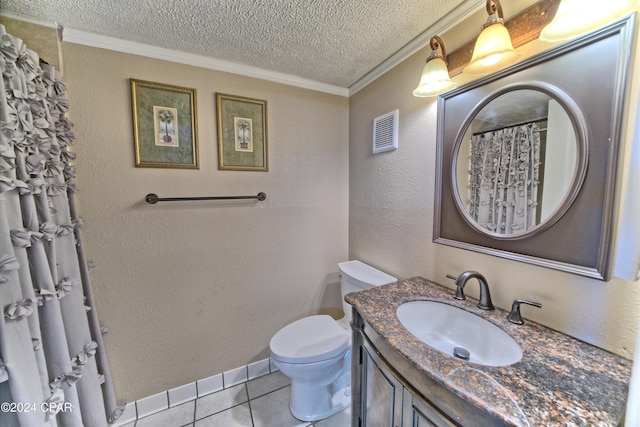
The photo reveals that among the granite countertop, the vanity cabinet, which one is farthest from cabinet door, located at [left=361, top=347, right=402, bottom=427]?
the granite countertop

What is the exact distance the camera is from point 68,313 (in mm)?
1039

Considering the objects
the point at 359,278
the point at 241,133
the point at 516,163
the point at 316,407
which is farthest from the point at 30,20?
the point at 316,407

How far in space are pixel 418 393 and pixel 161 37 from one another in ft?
6.33

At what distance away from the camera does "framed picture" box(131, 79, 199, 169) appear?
4.27ft

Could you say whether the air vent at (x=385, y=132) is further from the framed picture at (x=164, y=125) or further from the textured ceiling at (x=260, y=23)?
the framed picture at (x=164, y=125)

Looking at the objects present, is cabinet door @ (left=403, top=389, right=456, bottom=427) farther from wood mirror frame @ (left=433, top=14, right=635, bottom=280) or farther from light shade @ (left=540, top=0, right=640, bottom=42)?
light shade @ (left=540, top=0, right=640, bottom=42)

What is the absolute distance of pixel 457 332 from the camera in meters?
0.97

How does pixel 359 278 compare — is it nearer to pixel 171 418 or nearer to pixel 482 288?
pixel 482 288

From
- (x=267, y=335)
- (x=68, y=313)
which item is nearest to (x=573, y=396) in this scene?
(x=267, y=335)

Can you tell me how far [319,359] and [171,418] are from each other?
101cm

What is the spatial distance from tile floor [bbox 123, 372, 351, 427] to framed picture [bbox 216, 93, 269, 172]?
59.9 inches

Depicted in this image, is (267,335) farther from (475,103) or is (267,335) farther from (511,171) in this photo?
(475,103)

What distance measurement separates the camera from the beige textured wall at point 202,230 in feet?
4.13

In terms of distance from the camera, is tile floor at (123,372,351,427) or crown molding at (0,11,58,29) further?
tile floor at (123,372,351,427)
